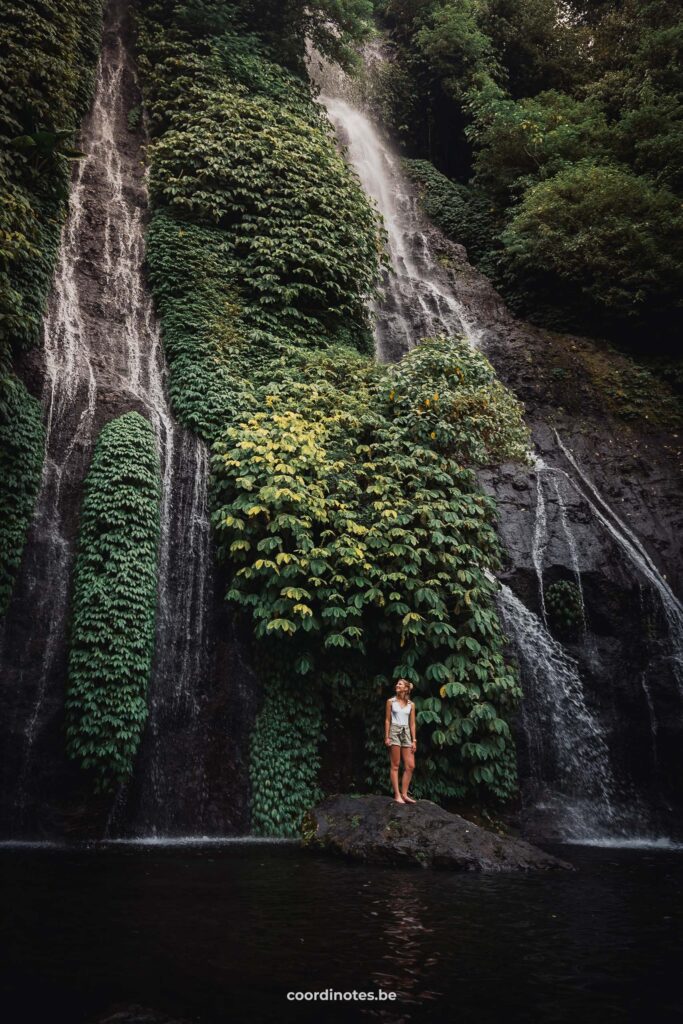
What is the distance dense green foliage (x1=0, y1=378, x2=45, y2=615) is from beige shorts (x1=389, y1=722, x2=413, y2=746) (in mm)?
5218

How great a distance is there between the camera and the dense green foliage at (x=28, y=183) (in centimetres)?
909

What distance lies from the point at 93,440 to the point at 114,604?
2.89 m

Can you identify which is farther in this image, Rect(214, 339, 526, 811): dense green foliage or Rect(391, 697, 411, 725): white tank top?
Rect(214, 339, 526, 811): dense green foliage

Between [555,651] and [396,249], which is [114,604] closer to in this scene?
[555,651]

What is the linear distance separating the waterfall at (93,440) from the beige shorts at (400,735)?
8.62 feet

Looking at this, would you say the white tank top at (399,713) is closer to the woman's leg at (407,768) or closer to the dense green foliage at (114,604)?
the woman's leg at (407,768)

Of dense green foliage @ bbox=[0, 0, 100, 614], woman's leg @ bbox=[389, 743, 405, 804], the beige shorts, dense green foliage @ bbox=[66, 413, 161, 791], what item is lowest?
woman's leg @ bbox=[389, 743, 405, 804]

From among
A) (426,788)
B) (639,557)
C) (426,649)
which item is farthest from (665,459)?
(426,788)

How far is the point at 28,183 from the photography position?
38.7 feet

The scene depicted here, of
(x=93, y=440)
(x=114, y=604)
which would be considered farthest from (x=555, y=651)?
(x=93, y=440)

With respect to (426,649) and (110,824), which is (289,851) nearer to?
(110,824)

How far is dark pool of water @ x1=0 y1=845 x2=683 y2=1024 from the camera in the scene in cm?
309

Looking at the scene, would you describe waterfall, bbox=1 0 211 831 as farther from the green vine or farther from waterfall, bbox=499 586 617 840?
waterfall, bbox=499 586 617 840

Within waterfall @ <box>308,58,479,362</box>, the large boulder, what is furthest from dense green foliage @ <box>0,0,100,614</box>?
waterfall @ <box>308,58,479,362</box>
